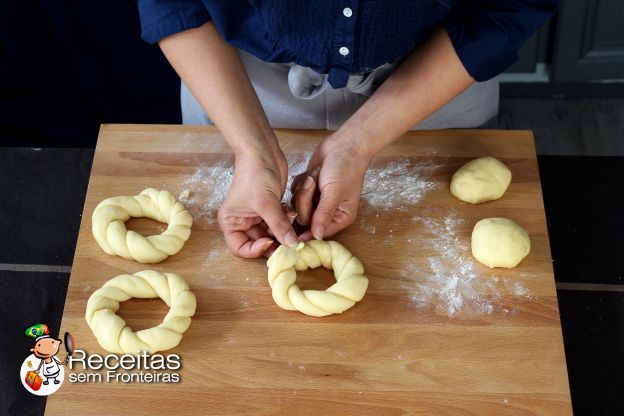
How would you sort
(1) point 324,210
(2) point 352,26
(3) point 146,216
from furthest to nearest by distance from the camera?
(3) point 146,216, (1) point 324,210, (2) point 352,26

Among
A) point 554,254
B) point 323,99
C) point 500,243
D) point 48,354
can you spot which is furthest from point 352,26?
point 48,354

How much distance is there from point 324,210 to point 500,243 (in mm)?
375

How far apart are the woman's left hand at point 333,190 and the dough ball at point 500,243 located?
0.28 meters

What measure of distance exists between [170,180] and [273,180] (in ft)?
1.03

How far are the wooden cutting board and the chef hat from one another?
143 mm

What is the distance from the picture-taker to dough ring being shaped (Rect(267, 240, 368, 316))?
1436 millimetres

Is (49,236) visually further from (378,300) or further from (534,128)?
(534,128)

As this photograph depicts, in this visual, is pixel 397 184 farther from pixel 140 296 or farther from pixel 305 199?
pixel 140 296

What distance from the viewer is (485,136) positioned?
1792 mm

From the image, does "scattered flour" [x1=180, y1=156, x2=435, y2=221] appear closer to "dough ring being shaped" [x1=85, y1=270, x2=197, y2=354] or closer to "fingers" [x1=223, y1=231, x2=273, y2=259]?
"fingers" [x1=223, y1=231, x2=273, y2=259]

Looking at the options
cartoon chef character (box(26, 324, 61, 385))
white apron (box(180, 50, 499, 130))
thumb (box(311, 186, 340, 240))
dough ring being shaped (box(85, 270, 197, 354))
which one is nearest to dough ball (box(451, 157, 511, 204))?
white apron (box(180, 50, 499, 130))

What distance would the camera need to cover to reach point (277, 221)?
59.6 inches

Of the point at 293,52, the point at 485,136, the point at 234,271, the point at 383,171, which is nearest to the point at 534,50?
the point at 485,136

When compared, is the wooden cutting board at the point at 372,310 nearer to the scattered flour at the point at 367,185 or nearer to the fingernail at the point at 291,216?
the scattered flour at the point at 367,185
